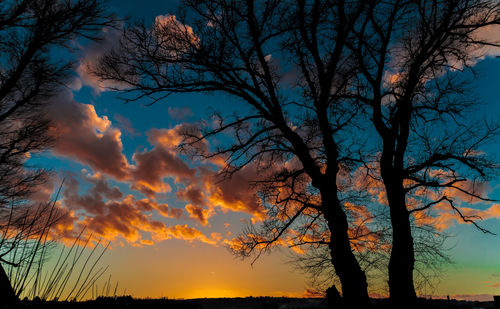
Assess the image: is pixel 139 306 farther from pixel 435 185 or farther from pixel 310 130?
pixel 435 185

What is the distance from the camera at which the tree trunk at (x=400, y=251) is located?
8.02 m

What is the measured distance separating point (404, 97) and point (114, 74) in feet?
27.7

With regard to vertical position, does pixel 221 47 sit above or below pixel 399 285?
above

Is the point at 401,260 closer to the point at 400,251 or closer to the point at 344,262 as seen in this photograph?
the point at 400,251

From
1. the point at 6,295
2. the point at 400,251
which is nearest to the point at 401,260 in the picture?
the point at 400,251

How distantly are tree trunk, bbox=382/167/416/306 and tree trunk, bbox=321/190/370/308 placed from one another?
33.7 inches

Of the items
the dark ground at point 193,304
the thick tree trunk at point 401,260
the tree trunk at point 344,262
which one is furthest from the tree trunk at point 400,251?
the tree trunk at point 344,262

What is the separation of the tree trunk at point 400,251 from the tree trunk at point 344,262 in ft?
2.80

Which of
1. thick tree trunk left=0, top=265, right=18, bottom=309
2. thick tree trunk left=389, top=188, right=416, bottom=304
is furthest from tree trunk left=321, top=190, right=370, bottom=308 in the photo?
thick tree trunk left=0, top=265, right=18, bottom=309

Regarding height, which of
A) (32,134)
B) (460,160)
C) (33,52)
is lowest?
(460,160)

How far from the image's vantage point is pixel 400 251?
329 inches

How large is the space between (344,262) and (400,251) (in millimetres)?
1600

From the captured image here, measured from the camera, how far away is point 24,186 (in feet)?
41.7

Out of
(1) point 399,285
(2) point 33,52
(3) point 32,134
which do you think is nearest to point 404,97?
(1) point 399,285
